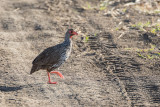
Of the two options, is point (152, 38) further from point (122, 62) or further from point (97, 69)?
point (97, 69)

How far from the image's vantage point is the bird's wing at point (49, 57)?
7738 mm

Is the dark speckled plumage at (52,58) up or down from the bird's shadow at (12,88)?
up

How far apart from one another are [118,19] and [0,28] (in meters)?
4.35

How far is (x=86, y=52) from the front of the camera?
962 centimetres

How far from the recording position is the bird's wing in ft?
25.4

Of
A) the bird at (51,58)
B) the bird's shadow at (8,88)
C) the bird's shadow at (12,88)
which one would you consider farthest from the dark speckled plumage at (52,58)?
the bird's shadow at (8,88)

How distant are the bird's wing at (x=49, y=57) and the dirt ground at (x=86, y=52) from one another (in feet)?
1.65

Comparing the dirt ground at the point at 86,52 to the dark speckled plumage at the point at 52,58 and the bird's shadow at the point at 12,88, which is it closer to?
the bird's shadow at the point at 12,88

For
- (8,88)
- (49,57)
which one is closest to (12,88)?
→ (8,88)

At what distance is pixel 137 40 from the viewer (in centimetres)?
1030

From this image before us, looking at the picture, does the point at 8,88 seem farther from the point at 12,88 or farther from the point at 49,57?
the point at 49,57

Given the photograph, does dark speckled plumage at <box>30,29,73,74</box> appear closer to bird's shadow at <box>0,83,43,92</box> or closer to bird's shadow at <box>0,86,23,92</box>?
bird's shadow at <box>0,83,43,92</box>

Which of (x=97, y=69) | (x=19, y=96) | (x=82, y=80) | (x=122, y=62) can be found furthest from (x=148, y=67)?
(x=19, y=96)

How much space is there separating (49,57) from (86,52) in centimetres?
208
